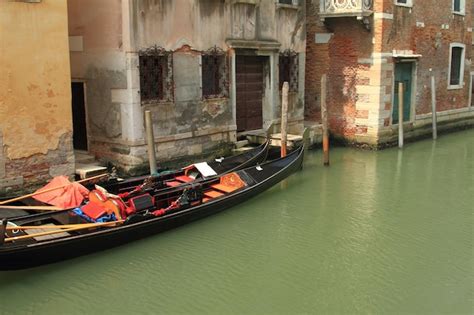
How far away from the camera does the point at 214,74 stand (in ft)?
30.0

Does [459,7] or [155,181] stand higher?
[459,7]

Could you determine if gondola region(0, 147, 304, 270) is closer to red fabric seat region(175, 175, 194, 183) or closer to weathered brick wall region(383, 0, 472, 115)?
red fabric seat region(175, 175, 194, 183)

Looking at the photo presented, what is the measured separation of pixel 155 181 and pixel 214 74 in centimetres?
287

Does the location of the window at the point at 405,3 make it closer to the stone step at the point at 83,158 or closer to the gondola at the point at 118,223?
the gondola at the point at 118,223

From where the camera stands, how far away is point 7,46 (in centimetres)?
630

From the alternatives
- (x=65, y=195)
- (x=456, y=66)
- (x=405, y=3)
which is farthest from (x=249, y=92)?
(x=456, y=66)

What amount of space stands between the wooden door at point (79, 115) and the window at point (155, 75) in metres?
1.08

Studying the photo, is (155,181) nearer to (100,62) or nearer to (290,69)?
(100,62)

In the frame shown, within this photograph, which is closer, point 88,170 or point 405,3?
point 88,170

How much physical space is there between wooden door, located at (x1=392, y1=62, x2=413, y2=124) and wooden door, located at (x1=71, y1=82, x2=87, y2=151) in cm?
637

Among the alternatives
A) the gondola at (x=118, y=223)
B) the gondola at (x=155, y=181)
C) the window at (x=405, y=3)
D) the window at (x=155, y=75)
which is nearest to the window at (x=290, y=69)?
the window at (x=405, y=3)

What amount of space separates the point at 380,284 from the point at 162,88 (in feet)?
15.0

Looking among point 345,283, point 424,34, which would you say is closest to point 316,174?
point 345,283

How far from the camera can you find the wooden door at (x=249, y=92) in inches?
382
